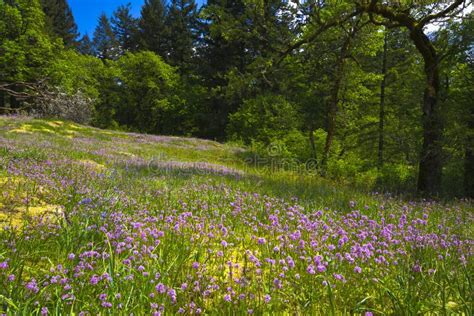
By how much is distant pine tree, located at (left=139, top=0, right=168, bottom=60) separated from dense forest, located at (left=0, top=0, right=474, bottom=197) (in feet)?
0.69

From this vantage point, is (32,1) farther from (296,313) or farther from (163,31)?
(296,313)

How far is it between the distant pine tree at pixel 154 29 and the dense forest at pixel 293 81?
0.21 metres

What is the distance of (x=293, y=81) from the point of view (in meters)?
24.8

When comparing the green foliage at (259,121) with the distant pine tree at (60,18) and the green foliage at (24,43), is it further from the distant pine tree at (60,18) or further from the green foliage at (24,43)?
the distant pine tree at (60,18)

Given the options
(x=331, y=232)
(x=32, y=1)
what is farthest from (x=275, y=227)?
(x=32, y=1)

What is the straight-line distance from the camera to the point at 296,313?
2502 mm

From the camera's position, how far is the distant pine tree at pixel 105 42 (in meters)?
70.7

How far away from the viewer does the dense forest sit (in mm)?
9781

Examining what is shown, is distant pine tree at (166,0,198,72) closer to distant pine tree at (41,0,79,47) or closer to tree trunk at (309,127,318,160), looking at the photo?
distant pine tree at (41,0,79,47)

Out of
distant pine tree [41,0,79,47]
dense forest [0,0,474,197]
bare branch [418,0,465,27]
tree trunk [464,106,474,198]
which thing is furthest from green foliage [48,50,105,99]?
tree trunk [464,106,474,198]

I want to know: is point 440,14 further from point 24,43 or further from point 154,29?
point 154,29

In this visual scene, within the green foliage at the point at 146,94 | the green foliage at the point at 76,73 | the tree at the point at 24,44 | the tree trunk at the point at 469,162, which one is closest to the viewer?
the tree trunk at the point at 469,162

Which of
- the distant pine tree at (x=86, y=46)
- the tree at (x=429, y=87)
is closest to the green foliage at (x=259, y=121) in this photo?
the tree at (x=429, y=87)

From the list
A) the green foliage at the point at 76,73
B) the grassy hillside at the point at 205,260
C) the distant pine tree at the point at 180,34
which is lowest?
the grassy hillside at the point at 205,260
